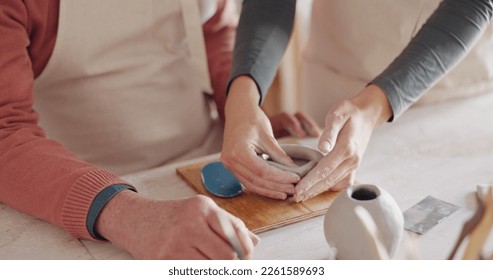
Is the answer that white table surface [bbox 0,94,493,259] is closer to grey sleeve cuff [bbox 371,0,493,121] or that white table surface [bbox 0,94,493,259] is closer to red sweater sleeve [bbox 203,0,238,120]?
grey sleeve cuff [bbox 371,0,493,121]

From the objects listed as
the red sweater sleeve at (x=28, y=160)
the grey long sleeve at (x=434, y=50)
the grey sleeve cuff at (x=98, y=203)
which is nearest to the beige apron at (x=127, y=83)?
the red sweater sleeve at (x=28, y=160)

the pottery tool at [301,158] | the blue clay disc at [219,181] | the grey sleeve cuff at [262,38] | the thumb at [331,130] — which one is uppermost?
the grey sleeve cuff at [262,38]

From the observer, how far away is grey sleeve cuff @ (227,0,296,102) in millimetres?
1298

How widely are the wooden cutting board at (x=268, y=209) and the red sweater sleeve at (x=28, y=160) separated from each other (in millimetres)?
204

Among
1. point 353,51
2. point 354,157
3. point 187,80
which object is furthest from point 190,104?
point 354,157

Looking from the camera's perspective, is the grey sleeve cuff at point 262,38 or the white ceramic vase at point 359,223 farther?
the grey sleeve cuff at point 262,38

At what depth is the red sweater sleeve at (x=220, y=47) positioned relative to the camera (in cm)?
162

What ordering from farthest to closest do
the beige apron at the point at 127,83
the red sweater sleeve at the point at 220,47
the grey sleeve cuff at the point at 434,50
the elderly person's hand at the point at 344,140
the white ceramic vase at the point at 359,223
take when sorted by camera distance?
1. the red sweater sleeve at the point at 220,47
2. the beige apron at the point at 127,83
3. the grey sleeve cuff at the point at 434,50
4. the elderly person's hand at the point at 344,140
5. the white ceramic vase at the point at 359,223

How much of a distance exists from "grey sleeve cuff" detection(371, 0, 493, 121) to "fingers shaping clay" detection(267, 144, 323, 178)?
19cm

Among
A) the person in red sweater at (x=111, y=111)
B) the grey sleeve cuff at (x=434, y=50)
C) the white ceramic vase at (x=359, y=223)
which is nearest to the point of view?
the white ceramic vase at (x=359, y=223)

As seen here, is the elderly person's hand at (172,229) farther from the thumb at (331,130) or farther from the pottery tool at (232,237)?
the thumb at (331,130)

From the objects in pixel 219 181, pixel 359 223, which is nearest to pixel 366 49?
pixel 219 181

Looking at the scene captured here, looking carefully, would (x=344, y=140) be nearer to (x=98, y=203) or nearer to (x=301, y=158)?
(x=301, y=158)
